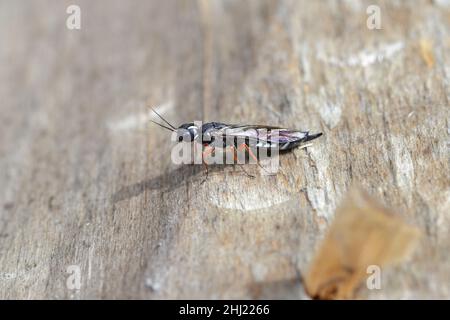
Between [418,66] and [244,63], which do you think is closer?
[418,66]

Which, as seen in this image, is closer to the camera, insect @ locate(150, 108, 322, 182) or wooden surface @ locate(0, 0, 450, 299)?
wooden surface @ locate(0, 0, 450, 299)

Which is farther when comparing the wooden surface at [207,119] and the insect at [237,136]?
the insect at [237,136]

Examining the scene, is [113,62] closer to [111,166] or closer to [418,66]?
[111,166]

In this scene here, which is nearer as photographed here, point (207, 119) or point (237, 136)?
point (237, 136)

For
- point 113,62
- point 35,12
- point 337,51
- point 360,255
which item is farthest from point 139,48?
point 360,255

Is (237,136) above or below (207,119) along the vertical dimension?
below
